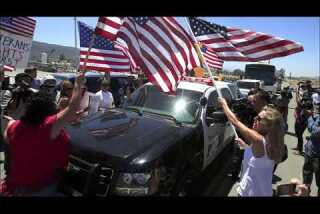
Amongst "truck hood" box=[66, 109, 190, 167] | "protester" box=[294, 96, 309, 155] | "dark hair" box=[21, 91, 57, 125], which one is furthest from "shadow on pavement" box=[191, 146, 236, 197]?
"protester" box=[294, 96, 309, 155]

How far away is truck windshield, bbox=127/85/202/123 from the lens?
554 cm

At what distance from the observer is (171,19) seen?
14.5ft

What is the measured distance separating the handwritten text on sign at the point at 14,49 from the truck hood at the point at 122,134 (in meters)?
2.59

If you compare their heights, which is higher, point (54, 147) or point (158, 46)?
point (158, 46)

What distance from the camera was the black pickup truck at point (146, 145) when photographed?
3.88 meters

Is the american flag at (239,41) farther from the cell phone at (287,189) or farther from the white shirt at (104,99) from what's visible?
the white shirt at (104,99)

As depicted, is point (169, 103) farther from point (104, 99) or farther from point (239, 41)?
point (104, 99)

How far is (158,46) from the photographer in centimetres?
448

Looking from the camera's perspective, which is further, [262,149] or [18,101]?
[18,101]

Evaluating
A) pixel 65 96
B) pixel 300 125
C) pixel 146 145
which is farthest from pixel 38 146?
pixel 300 125

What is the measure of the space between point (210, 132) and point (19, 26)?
162 inches

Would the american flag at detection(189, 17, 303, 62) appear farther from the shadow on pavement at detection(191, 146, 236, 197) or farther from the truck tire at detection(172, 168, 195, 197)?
the shadow on pavement at detection(191, 146, 236, 197)
